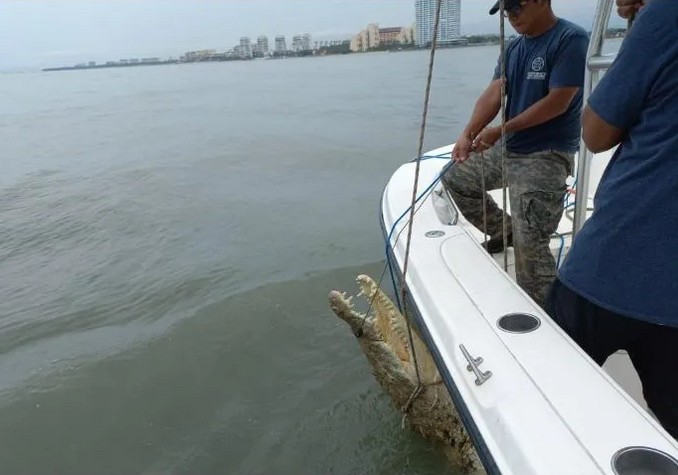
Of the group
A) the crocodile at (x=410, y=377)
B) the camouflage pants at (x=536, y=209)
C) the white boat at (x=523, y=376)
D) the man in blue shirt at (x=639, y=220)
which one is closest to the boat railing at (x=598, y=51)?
the white boat at (x=523, y=376)

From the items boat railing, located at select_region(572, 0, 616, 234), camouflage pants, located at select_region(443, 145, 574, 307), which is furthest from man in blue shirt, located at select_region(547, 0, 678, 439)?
camouflage pants, located at select_region(443, 145, 574, 307)

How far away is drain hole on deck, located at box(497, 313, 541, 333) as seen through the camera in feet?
6.74

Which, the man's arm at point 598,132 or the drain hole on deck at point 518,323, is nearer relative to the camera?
the man's arm at point 598,132

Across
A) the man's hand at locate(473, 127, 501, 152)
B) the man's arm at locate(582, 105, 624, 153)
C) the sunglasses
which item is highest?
the sunglasses

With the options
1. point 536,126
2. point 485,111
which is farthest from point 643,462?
point 485,111

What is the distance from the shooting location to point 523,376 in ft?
5.99

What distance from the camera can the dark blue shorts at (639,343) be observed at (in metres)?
1.62

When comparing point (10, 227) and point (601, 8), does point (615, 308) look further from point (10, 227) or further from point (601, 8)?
point (10, 227)

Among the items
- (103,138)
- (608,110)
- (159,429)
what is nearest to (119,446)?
(159,429)

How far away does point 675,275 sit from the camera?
1.49 metres

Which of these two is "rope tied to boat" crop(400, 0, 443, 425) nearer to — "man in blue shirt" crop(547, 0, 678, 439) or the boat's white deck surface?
the boat's white deck surface

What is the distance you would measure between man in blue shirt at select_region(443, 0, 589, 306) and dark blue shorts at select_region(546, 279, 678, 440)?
2.93 feet

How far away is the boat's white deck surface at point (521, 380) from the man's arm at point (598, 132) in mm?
692

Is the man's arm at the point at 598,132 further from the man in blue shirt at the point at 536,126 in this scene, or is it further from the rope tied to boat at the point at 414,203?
the man in blue shirt at the point at 536,126
